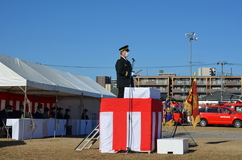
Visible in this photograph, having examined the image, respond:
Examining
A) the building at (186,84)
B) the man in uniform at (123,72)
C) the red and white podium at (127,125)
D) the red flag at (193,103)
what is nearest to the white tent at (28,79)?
the man in uniform at (123,72)

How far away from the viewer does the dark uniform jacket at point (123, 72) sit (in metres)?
11.4

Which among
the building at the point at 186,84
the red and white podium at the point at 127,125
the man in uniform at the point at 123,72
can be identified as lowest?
the red and white podium at the point at 127,125

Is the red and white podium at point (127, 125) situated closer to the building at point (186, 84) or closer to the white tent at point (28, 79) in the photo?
the white tent at point (28, 79)

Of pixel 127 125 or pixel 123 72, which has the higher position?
pixel 123 72

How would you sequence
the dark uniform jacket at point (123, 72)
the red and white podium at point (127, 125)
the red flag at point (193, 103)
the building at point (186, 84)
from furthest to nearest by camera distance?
the building at point (186, 84)
the red flag at point (193, 103)
the dark uniform jacket at point (123, 72)
the red and white podium at point (127, 125)

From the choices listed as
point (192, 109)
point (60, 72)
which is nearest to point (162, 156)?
point (192, 109)

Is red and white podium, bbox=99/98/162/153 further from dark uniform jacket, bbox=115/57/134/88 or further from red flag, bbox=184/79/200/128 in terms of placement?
red flag, bbox=184/79/200/128

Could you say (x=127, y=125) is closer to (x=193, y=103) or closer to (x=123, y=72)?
(x=123, y=72)

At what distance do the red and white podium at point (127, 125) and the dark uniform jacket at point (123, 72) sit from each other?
2.41 feet

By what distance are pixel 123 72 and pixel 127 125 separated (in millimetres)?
1536

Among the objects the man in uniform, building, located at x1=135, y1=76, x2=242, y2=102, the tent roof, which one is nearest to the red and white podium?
the man in uniform

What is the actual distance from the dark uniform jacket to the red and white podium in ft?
2.41

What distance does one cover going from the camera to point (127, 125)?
1079cm

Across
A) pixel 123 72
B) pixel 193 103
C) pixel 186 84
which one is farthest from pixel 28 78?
pixel 186 84
